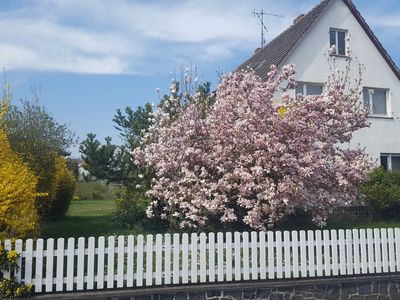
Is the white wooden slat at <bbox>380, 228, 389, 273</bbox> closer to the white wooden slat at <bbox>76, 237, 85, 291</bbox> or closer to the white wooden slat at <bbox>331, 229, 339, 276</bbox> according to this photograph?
the white wooden slat at <bbox>331, 229, 339, 276</bbox>

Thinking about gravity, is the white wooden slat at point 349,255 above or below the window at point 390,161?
below

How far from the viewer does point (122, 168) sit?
14.8 meters

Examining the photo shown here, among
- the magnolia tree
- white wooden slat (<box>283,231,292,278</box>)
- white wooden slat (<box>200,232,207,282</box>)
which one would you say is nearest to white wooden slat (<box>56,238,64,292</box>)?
white wooden slat (<box>200,232,207,282</box>)

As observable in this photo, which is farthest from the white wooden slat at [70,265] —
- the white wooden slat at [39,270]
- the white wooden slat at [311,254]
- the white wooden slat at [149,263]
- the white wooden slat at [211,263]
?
the white wooden slat at [311,254]

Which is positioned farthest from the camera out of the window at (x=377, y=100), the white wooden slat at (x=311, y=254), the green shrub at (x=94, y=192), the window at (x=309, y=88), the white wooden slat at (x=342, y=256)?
the green shrub at (x=94, y=192)

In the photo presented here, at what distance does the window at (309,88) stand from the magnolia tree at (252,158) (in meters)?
6.09

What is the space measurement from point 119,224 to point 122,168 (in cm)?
338

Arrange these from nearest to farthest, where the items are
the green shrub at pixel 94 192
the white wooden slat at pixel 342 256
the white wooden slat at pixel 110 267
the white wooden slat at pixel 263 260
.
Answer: the white wooden slat at pixel 110 267 → the white wooden slat at pixel 263 260 → the white wooden slat at pixel 342 256 → the green shrub at pixel 94 192

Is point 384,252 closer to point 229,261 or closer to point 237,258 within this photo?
point 237,258

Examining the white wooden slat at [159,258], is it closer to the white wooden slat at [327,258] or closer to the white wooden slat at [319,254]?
the white wooden slat at [319,254]

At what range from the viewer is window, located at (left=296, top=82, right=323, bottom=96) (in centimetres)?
1698

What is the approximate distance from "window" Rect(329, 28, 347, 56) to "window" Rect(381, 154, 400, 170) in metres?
4.45

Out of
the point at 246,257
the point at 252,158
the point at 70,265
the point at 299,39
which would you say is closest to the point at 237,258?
the point at 246,257

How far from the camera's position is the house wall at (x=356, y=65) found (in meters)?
17.1
